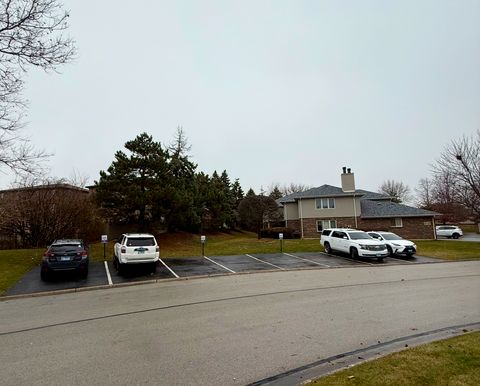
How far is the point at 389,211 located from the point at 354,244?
63.8ft

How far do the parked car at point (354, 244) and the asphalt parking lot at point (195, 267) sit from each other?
0.54 m

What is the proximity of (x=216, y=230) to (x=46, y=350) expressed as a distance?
42.1 meters

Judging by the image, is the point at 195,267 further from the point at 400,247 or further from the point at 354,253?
the point at 400,247

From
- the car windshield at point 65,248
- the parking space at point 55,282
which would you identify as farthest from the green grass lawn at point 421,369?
the car windshield at point 65,248

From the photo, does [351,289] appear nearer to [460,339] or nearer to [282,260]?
[460,339]

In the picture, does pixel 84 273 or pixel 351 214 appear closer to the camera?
pixel 84 273

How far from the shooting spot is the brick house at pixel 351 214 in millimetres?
36969

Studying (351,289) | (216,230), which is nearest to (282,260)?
(351,289)

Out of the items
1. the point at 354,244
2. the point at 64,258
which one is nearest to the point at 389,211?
the point at 354,244

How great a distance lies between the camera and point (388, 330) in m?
6.68

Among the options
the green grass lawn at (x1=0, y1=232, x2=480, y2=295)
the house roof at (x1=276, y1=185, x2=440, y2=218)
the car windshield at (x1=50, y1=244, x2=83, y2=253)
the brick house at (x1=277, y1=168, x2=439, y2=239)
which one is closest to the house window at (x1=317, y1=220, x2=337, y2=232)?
the brick house at (x1=277, y1=168, x2=439, y2=239)

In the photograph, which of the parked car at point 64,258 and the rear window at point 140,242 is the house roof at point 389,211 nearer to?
the rear window at point 140,242

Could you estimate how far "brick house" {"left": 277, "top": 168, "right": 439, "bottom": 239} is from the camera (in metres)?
37.0

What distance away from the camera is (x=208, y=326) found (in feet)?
23.4
